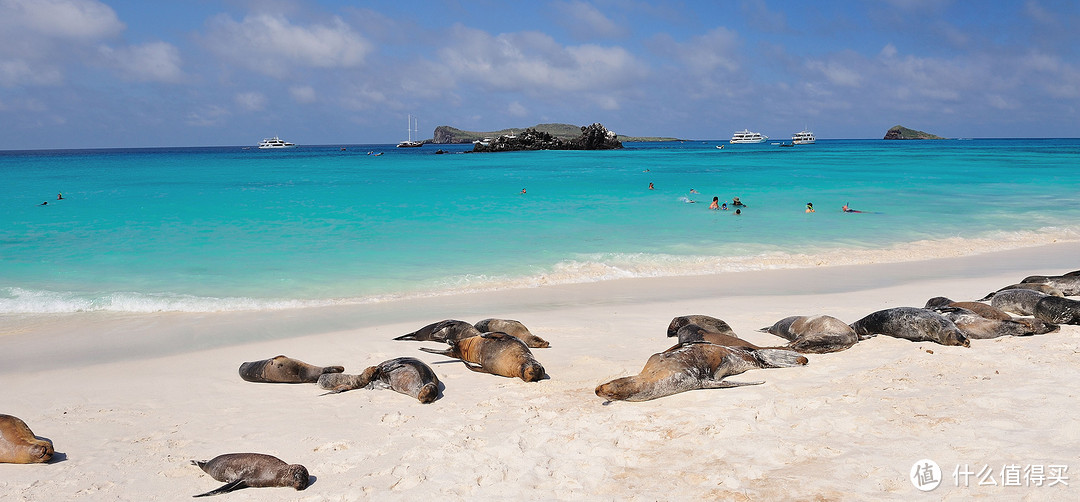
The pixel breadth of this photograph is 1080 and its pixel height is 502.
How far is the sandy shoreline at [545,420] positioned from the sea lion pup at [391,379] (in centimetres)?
14

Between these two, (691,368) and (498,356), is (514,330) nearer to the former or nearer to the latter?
(498,356)

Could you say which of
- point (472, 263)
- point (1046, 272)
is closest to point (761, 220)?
point (1046, 272)

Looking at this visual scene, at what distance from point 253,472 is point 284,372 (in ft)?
7.49

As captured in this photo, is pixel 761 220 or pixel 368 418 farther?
pixel 761 220

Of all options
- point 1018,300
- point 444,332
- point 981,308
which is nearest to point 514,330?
point 444,332

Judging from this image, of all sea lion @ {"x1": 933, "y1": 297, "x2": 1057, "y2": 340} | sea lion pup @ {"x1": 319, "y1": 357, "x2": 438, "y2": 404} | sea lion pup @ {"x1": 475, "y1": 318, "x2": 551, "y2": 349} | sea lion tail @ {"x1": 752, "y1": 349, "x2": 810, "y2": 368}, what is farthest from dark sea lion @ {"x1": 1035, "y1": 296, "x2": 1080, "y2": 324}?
sea lion pup @ {"x1": 319, "y1": 357, "x2": 438, "y2": 404}

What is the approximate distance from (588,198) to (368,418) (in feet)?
78.7

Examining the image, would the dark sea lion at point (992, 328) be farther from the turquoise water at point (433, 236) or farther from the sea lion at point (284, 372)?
the sea lion at point (284, 372)

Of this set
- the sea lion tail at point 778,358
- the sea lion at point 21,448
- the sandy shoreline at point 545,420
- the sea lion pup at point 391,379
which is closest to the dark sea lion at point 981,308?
the sandy shoreline at point 545,420

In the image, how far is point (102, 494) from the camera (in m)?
4.43

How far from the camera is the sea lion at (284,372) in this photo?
6.69m

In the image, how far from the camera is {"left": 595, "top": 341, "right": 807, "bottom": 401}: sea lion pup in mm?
Answer: 5918

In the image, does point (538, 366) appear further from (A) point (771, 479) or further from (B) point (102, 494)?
(B) point (102, 494)

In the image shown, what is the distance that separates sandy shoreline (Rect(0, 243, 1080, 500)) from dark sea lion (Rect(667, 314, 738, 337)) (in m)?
0.19
